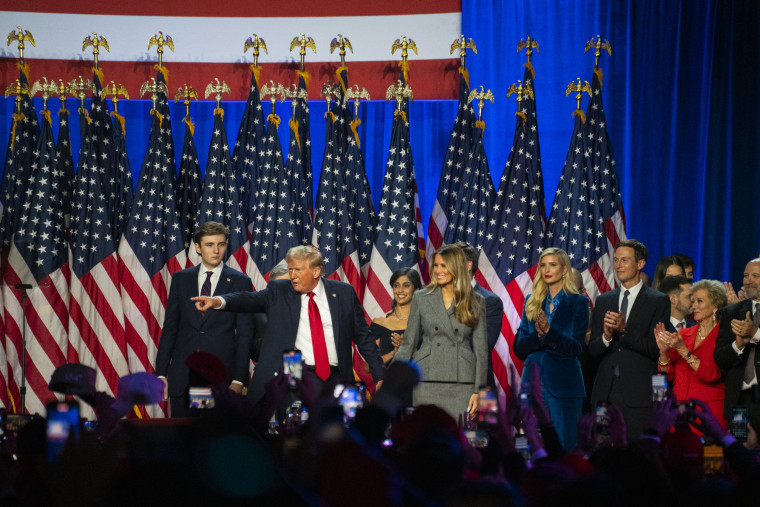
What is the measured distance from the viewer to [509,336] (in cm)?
785

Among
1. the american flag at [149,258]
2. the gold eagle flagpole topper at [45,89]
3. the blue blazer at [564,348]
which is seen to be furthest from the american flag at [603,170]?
the gold eagle flagpole topper at [45,89]

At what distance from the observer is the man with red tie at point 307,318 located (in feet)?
16.6

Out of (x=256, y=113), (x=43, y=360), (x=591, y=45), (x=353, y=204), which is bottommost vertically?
(x=43, y=360)

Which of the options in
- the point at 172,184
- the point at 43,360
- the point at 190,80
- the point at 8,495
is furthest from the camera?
the point at 190,80

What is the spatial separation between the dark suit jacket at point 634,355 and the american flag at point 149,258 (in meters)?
4.05

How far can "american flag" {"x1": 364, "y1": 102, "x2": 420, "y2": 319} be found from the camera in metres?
7.98

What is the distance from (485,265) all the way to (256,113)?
8.63 feet

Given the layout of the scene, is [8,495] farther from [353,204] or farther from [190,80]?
[190,80]

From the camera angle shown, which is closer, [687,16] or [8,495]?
[8,495]

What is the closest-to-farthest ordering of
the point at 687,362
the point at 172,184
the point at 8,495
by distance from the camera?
the point at 8,495, the point at 687,362, the point at 172,184

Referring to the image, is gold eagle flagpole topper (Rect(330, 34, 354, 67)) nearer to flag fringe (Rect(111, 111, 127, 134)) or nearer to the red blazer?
flag fringe (Rect(111, 111, 127, 134))

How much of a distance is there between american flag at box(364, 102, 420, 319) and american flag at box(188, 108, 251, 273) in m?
1.20

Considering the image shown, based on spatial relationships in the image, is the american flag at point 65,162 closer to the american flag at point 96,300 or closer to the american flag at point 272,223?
the american flag at point 96,300

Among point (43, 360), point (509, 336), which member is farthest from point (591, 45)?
point (43, 360)
